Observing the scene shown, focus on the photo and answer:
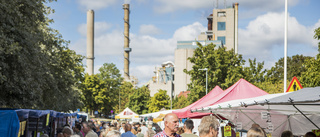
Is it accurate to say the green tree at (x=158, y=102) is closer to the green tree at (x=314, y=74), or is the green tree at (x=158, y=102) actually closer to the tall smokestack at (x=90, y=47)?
the tall smokestack at (x=90, y=47)

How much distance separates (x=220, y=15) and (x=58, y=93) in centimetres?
10723

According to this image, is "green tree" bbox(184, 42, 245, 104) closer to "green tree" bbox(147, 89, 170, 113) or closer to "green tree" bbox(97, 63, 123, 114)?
"green tree" bbox(147, 89, 170, 113)

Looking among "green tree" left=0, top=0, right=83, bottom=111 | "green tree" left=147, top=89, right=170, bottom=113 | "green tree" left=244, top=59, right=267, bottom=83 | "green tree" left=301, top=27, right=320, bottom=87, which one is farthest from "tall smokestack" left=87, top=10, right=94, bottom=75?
"green tree" left=301, top=27, right=320, bottom=87

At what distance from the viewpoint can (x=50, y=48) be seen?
3094 centimetres

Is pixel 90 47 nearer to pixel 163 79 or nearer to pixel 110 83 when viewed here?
pixel 110 83

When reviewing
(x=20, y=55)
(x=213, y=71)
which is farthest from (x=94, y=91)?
(x=20, y=55)

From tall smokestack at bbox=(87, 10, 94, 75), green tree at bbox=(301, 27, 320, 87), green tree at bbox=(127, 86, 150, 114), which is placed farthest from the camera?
tall smokestack at bbox=(87, 10, 94, 75)

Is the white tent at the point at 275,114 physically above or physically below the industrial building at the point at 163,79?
below

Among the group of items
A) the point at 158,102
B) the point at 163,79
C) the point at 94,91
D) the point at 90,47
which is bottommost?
the point at 158,102

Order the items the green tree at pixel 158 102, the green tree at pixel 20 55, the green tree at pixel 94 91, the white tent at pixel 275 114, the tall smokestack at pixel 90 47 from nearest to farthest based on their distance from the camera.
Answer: the white tent at pixel 275 114
the green tree at pixel 20 55
the green tree at pixel 158 102
the green tree at pixel 94 91
the tall smokestack at pixel 90 47

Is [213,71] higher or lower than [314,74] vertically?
higher

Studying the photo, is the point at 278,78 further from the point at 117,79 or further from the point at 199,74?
the point at 117,79

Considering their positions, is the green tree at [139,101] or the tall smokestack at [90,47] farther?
the tall smokestack at [90,47]

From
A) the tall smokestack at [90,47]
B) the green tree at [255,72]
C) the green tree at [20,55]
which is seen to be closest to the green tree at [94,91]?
the tall smokestack at [90,47]
